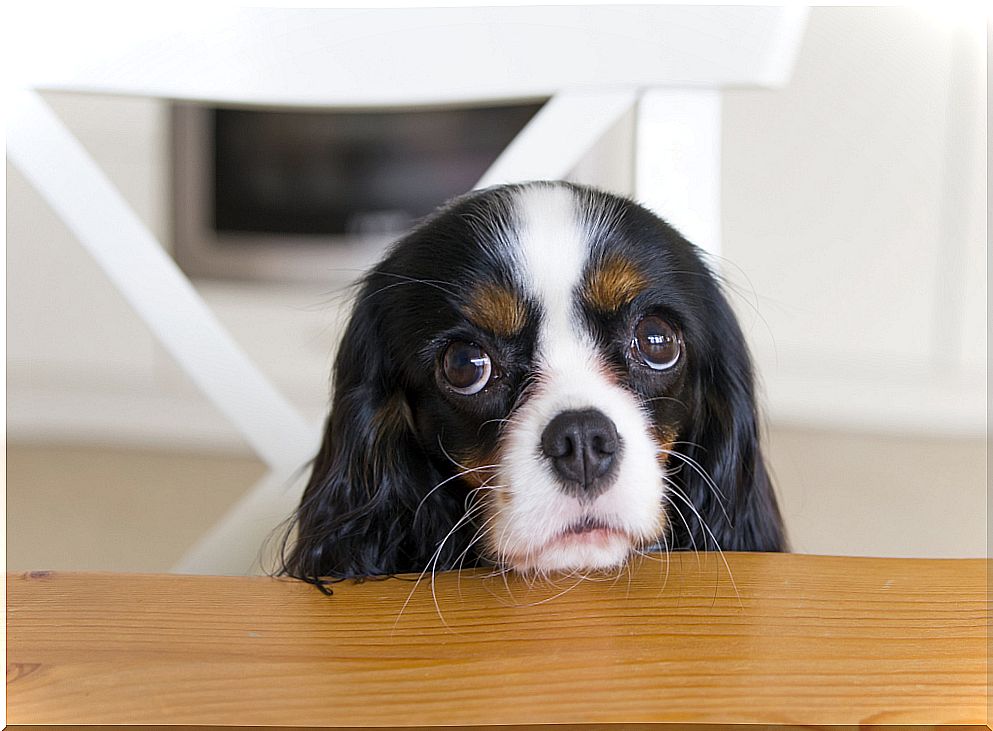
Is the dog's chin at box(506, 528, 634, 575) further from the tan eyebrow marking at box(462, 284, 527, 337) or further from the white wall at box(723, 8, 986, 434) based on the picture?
the white wall at box(723, 8, 986, 434)

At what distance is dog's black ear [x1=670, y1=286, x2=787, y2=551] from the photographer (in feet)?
2.75

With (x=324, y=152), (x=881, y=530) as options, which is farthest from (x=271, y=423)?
(x=324, y=152)

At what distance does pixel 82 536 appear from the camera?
6.24ft

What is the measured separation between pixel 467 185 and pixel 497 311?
7.77 ft

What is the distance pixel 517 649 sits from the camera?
526mm

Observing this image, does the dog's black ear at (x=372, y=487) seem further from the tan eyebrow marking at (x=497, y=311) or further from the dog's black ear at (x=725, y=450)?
the dog's black ear at (x=725, y=450)

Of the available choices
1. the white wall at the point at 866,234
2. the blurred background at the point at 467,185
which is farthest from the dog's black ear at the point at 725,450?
the white wall at the point at 866,234

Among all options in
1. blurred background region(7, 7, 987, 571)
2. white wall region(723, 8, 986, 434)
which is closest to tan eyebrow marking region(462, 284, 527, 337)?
blurred background region(7, 7, 987, 571)

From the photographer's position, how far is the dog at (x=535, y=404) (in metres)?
0.67

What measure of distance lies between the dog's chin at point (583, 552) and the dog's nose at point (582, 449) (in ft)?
0.11

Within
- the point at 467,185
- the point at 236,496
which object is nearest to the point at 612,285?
the point at 236,496

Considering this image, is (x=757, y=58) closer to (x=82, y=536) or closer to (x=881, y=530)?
(x=881, y=530)

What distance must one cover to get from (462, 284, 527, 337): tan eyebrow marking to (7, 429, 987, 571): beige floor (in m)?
0.41

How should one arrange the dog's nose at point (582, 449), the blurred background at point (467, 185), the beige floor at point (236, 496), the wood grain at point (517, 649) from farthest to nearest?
the blurred background at point (467, 185) → the beige floor at point (236, 496) → the dog's nose at point (582, 449) → the wood grain at point (517, 649)
